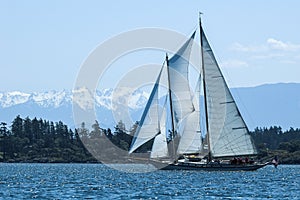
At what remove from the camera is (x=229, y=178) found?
85.4 m

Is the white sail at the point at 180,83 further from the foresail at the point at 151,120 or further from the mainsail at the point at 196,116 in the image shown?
the foresail at the point at 151,120

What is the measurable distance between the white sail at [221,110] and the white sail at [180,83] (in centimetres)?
315

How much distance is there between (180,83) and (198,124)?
17.9ft

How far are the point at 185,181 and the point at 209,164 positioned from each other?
17952 millimetres

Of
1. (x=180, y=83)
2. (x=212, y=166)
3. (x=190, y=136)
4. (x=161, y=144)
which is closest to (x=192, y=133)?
(x=190, y=136)

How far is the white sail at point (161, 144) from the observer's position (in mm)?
102625

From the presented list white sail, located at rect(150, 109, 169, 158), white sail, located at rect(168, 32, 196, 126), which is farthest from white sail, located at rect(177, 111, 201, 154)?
white sail, located at rect(150, 109, 169, 158)

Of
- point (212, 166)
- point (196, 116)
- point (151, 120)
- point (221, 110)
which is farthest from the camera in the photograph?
point (151, 120)

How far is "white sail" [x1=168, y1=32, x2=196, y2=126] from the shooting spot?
9600cm

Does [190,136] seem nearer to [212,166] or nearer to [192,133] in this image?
[192,133]

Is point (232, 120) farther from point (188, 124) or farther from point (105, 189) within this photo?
point (105, 189)

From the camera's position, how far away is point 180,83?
9819 centimetres

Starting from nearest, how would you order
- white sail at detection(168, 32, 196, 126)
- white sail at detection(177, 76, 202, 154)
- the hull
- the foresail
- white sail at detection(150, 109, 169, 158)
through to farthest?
white sail at detection(168, 32, 196, 126) < white sail at detection(177, 76, 202, 154) < the hull < the foresail < white sail at detection(150, 109, 169, 158)

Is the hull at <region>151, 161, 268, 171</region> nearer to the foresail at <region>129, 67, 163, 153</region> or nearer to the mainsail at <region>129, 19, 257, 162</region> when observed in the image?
the mainsail at <region>129, 19, 257, 162</region>
